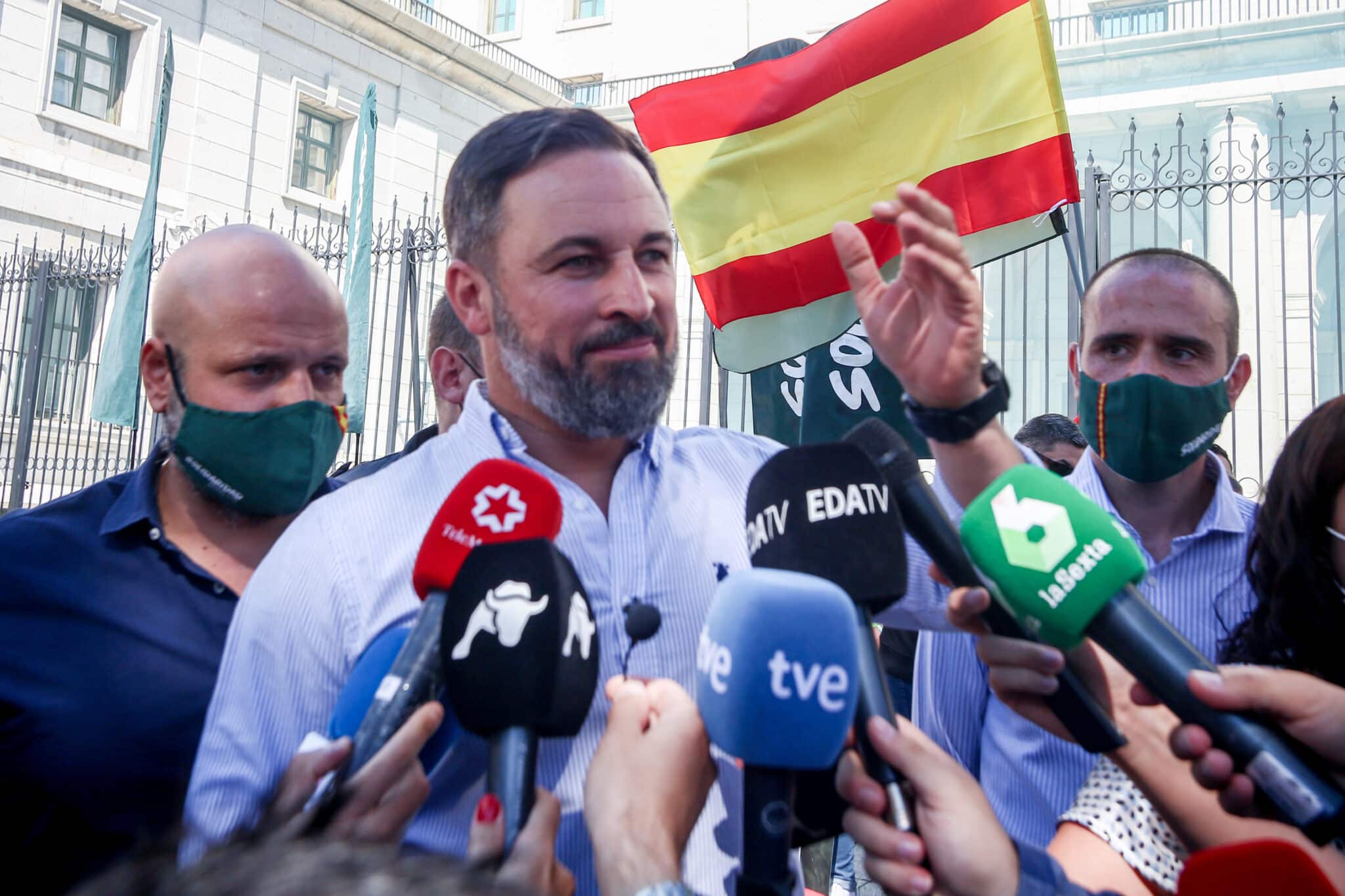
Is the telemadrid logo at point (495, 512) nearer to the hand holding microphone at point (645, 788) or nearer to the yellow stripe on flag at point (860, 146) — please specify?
the hand holding microphone at point (645, 788)

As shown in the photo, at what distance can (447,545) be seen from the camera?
1.19 metres

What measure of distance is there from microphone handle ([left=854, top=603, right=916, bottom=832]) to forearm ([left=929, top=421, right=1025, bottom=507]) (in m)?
0.43

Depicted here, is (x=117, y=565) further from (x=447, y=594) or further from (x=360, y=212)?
(x=360, y=212)

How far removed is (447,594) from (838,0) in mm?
22147

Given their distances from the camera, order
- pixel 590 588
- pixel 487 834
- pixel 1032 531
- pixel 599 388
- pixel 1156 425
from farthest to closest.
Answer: pixel 1156 425 < pixel 599 388 < pixel 590 588 < pixel 1032 531 < pixel 487 834

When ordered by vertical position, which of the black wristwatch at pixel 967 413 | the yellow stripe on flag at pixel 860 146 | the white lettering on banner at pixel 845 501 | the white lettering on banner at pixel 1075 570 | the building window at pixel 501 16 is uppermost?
the building window at pixel 501 16

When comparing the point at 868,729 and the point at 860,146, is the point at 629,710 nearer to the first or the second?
the point at 868,729

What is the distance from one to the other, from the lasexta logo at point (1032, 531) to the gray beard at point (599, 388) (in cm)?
65

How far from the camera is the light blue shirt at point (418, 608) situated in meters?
1.33

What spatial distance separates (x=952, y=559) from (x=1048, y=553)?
161mm

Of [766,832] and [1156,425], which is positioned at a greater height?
[1156,425]

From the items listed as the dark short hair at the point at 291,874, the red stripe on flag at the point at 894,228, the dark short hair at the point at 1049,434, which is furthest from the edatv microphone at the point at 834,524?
the dark short hair at the point at 1049,434

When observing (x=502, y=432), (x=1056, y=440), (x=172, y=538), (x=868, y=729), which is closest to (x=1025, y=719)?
(x=868, y=729)

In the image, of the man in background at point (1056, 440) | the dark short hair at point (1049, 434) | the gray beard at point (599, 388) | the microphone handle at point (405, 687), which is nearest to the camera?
the microphone handle at point (405, 687)
